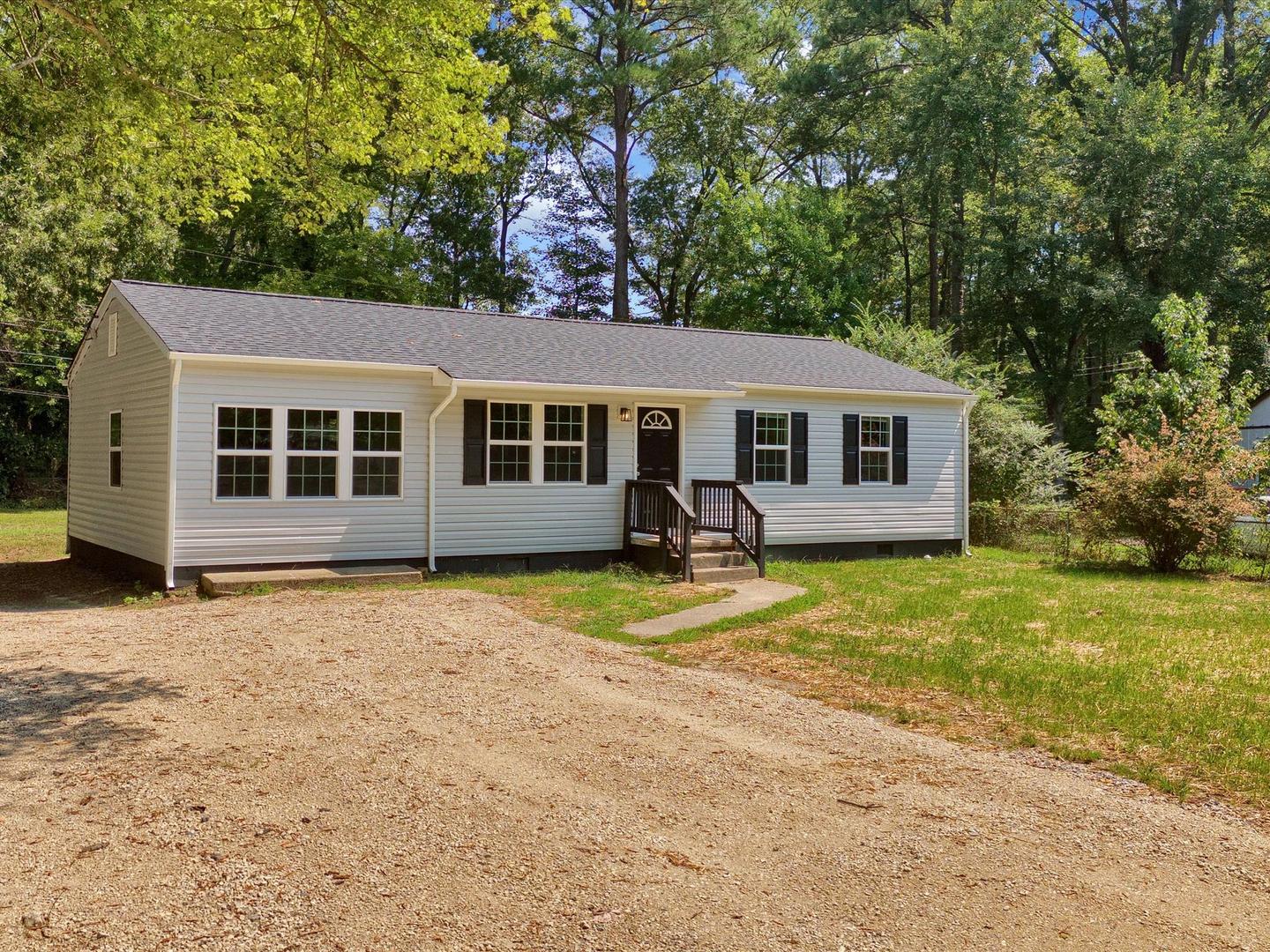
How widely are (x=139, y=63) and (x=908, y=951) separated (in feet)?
40.7

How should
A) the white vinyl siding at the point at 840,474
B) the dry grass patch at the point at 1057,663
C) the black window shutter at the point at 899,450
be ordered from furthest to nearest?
1. the black window shutter at the point at 899,450
2. the white vinyl siding at the point at 840,474
3. the dry grass patch at the point at 1057,663

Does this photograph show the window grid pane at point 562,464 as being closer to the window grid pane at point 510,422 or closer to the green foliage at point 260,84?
the window grid pane at point 510,422

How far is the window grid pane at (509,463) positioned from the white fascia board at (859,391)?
11.8ft

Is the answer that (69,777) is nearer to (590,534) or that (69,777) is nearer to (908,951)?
(908,951)

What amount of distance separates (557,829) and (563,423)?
10.0 meters

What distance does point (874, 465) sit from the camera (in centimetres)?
A: 1633

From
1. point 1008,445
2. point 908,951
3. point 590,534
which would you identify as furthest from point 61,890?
point 1008,445

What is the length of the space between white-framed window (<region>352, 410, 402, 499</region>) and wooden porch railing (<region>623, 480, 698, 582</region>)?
3482 mm

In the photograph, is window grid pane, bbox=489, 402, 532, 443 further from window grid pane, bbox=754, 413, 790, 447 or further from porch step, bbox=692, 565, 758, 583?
window grid pane, bbox=754, 413, 790, 447

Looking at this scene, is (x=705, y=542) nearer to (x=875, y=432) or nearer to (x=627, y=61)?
(x=875, y=432)

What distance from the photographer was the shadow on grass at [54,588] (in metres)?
11.3

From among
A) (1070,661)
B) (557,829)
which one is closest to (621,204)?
(1070,661)

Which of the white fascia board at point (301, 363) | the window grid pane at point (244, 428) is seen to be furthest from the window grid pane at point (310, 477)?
the white fascia board at point (301, 363)

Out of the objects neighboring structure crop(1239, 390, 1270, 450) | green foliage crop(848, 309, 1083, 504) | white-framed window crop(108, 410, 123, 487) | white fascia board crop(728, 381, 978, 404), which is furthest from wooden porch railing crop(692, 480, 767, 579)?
neighboring structure crop(1239, 390, 1270, 450)
